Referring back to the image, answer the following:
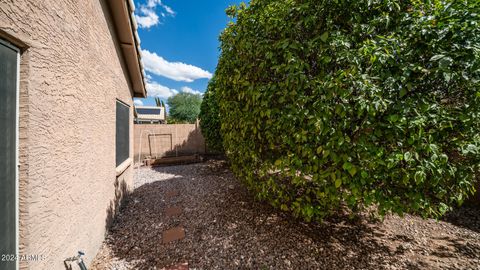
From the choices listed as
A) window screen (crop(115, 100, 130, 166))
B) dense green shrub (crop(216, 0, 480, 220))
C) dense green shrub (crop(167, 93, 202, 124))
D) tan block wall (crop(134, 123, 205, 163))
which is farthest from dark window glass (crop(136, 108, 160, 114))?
dense green shrub (crop(216, 0, 480, 220))

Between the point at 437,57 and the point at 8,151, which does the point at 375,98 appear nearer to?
the point at 437,57

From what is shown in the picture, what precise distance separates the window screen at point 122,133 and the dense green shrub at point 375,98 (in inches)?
138

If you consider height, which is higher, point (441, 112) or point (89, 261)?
point (441, 112)

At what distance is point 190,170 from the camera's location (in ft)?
25.7

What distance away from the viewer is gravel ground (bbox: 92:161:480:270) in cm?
268

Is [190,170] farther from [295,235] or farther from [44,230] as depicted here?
[44,230]

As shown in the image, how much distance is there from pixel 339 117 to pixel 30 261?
3.37 meters

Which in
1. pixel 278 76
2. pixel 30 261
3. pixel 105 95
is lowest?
pixel 30 261

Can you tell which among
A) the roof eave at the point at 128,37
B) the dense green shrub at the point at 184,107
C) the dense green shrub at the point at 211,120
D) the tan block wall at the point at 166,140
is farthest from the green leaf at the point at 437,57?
the dense green shrub at the point at 184,107

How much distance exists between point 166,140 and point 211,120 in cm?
368

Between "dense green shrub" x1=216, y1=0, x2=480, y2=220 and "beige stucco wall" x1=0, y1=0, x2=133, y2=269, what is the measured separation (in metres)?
2.35

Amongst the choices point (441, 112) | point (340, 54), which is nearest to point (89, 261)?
point (340, 54)

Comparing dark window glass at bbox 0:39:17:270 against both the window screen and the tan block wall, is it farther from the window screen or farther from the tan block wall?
the tan block wall

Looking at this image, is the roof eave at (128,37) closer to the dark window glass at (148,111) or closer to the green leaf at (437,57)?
the green leaf at (437,57)
